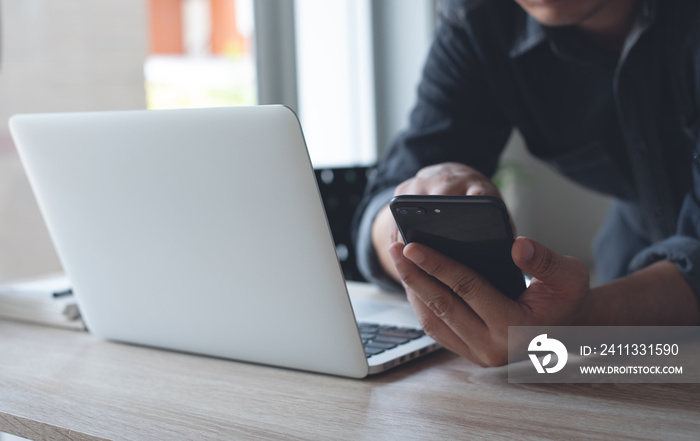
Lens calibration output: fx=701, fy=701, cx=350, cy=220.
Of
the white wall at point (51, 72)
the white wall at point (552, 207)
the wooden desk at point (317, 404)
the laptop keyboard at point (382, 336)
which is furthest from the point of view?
the white wall at point (552, 207)

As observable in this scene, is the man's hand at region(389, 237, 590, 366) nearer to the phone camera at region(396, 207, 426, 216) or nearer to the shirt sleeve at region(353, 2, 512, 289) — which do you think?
the phone camera at region(396, 207, 426, 216)

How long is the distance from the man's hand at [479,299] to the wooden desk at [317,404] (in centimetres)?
4

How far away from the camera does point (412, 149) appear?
3.74 ft

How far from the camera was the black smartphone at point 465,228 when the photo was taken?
579 millimetres

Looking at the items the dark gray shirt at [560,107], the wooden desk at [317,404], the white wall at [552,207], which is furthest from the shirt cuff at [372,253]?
the white wall at [552,207]

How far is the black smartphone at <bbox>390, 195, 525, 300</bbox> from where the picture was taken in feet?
1.90

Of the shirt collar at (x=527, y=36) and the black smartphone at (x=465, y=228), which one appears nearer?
the black smartphone at (x=465, y=228)

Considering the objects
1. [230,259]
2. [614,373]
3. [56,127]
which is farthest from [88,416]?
[614,373]

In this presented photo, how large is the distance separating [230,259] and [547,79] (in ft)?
2.39

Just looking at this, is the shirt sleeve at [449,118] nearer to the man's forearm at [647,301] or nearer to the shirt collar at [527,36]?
the shirt collar at [527,36]

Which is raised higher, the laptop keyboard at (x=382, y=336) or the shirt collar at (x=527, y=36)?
the shirt collar at (x=527, y=36)

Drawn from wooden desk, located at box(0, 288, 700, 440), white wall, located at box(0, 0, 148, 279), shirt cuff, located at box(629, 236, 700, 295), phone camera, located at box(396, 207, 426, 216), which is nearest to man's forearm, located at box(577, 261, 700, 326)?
shirt cuff, located at box(629, 236, 700, 295)

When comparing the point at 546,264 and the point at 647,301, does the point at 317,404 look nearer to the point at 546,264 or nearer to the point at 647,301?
the point at 546,264

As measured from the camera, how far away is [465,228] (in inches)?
23.4
